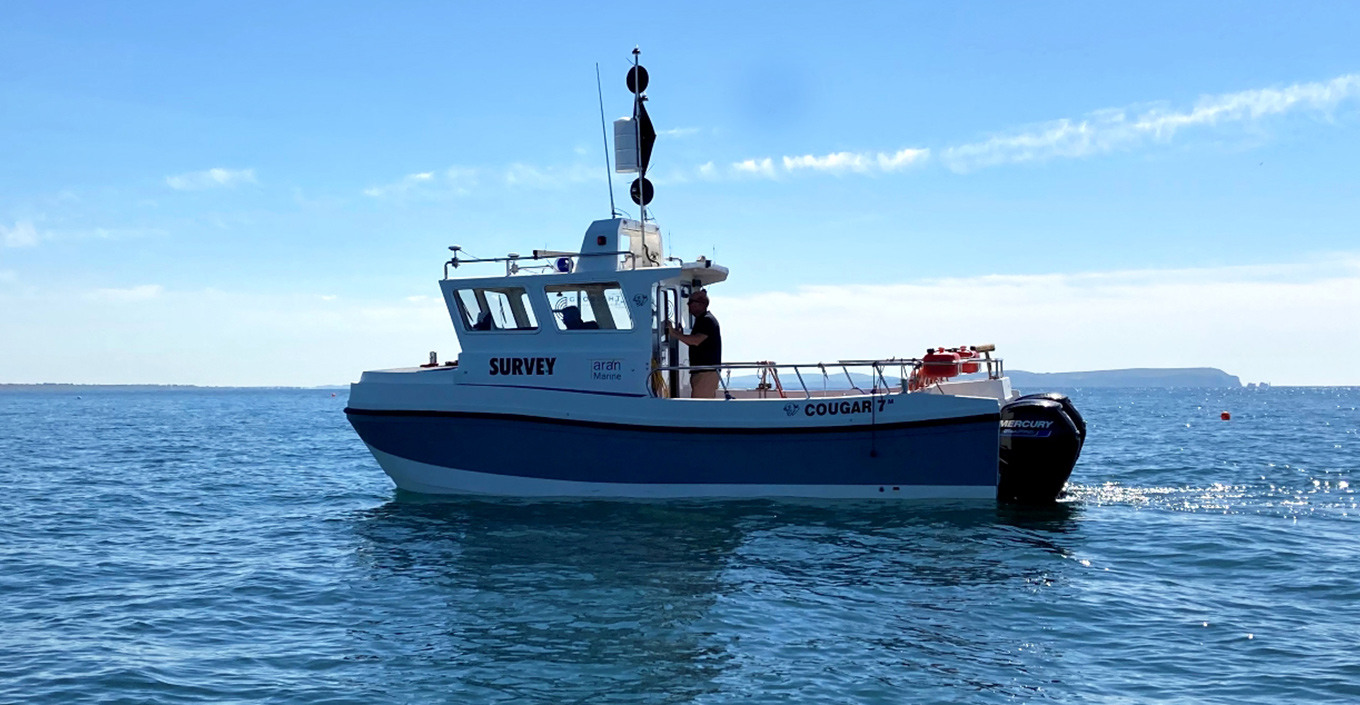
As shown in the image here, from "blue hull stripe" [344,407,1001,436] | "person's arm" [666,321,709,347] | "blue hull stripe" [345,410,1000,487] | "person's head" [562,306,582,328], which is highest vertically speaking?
"person's head" [562,306,582,328]

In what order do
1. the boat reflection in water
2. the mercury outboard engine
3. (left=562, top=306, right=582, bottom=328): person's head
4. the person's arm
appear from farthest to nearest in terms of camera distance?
1. (left=562, top=306, right=582, bottom=328): person's head
2. the person's arm
3. the mercury outboard engine
4. the boat reflection in water

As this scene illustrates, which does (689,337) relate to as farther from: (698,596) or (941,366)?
(698,596)

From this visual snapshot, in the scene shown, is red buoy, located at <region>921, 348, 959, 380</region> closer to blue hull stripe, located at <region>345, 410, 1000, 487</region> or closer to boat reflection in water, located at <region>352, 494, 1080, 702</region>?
blue hull stripe, located at <region>345, 410, 1000, 487</region>

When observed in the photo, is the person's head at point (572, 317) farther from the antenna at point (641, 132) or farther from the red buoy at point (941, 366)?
the red buoy at point (941, 366)

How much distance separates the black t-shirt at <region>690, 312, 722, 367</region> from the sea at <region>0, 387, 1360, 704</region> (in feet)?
5.01

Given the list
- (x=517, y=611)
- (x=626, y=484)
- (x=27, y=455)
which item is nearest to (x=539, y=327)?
(x=626, y=484)

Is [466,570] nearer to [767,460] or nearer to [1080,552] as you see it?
[767,460]

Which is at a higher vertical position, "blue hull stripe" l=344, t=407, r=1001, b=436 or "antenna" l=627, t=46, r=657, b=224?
"antenna" l=627, t=46, r=657, b=224

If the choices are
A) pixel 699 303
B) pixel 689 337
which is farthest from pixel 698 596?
pixel 699 303

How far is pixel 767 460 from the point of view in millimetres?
13500

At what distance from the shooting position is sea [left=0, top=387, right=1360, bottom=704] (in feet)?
22.4

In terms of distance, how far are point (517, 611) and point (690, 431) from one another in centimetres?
532

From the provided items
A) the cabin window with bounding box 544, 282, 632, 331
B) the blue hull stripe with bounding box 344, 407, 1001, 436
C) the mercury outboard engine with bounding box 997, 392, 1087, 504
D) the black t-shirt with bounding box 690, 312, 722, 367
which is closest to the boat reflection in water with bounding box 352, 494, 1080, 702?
the mercury outboard engine with bounding box 997, 392, 1087, 504

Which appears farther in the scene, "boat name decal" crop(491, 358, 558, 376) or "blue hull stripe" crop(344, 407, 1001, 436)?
"boat name decal" crop(491, 358, 558, 376)
